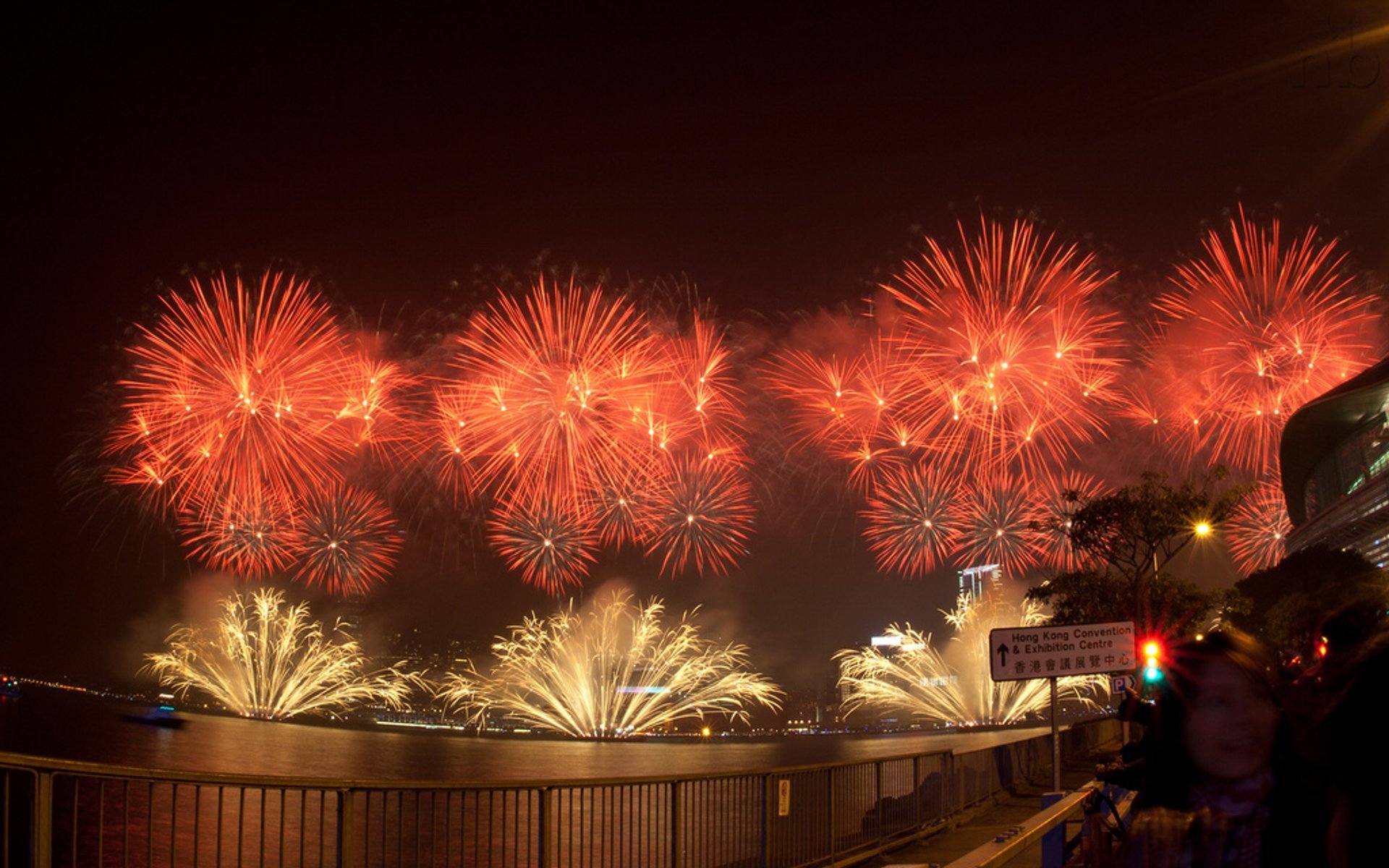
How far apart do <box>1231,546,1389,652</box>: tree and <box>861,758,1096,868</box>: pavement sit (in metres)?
20.4

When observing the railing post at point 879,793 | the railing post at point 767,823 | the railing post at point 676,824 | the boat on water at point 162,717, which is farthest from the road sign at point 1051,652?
the boat on water at point 162,717

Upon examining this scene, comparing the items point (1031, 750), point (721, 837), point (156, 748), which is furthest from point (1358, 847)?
point (156, 748)

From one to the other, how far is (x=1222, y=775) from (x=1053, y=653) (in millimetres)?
9830

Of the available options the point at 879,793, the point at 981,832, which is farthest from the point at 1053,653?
the point at 981,832

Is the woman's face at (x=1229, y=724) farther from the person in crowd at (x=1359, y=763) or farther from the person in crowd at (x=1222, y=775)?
the person in crowd at (x=1359, y=763)

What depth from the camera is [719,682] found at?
208 ft

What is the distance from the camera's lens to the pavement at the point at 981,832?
39.7ft

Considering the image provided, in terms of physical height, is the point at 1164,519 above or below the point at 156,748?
above

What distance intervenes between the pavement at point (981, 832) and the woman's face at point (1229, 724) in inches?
268

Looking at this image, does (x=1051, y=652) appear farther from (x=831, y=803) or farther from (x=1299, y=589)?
(x=1299, y=589)

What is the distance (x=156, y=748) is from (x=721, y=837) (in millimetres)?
84757

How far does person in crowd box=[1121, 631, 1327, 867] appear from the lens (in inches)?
112

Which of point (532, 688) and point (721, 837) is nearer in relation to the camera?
point (721, 837)

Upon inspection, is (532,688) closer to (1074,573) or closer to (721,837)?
(1074,573)
